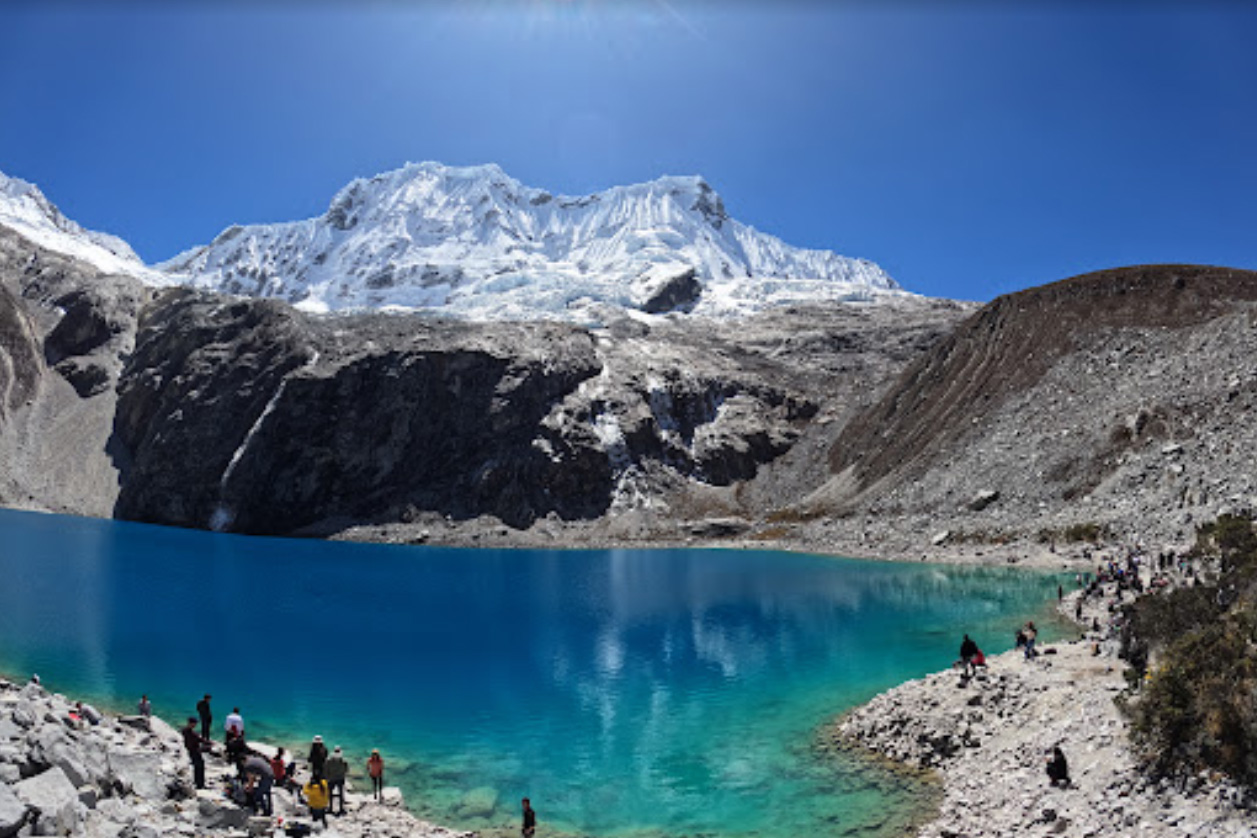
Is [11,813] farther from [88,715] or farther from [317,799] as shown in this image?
[88,715]

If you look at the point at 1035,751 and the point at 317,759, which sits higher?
the point at 317,759

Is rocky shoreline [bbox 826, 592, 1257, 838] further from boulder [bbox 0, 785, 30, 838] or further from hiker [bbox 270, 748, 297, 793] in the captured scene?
boulder [bbox 0, 785, 30, 838]

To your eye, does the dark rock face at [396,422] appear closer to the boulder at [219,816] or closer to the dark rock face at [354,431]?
the dark rock face at [354,431]

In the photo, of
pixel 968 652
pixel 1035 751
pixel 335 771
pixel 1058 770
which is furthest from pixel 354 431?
pixel 1058 770

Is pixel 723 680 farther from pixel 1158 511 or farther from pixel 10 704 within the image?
pixel 1158 511

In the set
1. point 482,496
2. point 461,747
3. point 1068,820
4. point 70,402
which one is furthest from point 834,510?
point 70,402

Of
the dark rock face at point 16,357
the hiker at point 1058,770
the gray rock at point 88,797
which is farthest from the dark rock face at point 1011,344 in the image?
the dark rock face at point 16,357
